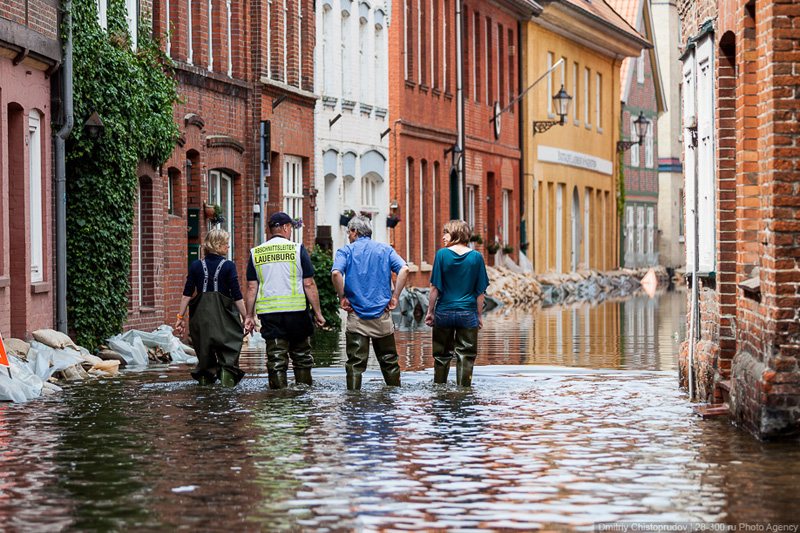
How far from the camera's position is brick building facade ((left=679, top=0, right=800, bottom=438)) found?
A: 1291cm

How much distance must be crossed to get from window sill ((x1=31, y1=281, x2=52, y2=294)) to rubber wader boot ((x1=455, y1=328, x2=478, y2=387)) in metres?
5.67

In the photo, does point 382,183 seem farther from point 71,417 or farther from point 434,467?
point 434,467

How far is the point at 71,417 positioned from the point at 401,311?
21.2 metres

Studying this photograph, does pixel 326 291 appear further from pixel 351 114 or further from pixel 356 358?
pixel 356 358

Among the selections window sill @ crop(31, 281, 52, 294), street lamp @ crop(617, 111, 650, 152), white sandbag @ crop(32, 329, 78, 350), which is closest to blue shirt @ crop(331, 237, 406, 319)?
white sandbag @ crop(32, 329, 78, 350)

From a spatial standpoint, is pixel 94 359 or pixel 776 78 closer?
pixel 776 78

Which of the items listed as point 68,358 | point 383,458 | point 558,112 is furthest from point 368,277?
point 558,112

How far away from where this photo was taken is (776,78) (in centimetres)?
1295

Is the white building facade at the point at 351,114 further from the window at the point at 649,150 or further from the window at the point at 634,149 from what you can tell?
the window at the point at 649,150

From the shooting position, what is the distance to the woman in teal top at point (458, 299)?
17.7m

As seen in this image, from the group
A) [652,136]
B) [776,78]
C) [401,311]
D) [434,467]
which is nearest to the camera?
[434,467]

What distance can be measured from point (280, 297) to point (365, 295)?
0.74 metres

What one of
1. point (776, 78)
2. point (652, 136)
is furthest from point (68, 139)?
point (652, 136)

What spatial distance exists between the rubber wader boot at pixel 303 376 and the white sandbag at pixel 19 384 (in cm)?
226
